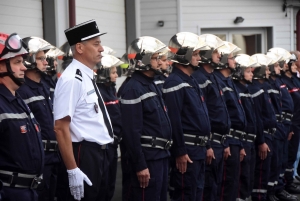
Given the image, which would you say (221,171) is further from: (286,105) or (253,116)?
(286,105)

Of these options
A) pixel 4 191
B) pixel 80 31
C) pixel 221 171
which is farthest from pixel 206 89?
pixel 4 191

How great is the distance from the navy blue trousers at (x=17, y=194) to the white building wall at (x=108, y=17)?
294 inches

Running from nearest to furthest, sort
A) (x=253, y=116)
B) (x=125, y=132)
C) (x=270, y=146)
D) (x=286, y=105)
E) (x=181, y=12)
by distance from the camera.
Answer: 1. (x=125, y=132)
2. (x=253, y=116)
3. (x=270, y=146)
4. (x=286, y=105)
5. (x=181, y=12)

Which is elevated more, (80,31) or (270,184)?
(80,31)

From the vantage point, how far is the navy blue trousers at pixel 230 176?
28.8 ft

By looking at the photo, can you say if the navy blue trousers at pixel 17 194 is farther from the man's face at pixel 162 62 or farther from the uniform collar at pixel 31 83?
the man's face at pixel 162 62

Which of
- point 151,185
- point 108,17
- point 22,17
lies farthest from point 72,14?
point 151,185

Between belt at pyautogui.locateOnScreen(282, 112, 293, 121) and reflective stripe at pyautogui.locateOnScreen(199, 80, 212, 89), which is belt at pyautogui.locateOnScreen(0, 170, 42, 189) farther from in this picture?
belt at pyautogui.locateOnScreen(282, 112, 293, 121)

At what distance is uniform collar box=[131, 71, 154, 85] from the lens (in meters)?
7.23

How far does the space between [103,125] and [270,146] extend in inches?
198

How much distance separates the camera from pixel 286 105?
11.2 metres

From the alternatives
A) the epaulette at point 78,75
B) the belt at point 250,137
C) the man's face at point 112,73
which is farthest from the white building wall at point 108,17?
the epaulette at point 78,75

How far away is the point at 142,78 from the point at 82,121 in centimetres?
172

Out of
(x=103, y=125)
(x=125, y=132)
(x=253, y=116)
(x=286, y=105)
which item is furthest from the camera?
(x=286, y=105)
